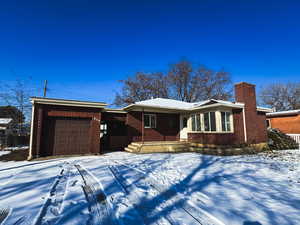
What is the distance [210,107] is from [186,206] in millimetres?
8397

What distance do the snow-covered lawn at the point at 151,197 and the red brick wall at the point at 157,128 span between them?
6.36 meters

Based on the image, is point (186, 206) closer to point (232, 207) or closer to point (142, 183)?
point (232, 207)

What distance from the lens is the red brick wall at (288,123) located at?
49.3 feet

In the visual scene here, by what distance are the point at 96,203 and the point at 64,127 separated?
7126mm

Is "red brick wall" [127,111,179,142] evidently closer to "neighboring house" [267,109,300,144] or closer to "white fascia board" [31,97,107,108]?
"white fascia board" [31,97,107,108]

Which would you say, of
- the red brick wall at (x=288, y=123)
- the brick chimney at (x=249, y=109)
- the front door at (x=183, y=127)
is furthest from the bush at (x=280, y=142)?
the front door at (x=183, y=127)

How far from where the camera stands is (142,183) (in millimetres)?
4320

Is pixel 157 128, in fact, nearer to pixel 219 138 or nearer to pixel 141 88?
pixel 219 138

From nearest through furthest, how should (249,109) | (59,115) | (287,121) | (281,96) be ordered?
1. (59,115)
2. (249,109)
3. (287,121)
4. (281,96)

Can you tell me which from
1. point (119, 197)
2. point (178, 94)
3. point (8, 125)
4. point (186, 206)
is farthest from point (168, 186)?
point (178, 94)

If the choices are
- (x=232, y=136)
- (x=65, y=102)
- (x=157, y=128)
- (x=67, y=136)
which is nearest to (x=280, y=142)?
(x=232, y=136)

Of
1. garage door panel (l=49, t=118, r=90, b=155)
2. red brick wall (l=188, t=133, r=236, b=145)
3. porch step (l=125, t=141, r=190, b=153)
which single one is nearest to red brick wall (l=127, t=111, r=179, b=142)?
porch step (l=125, t=141, r=190, b=153)

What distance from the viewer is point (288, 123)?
1573 centimetres

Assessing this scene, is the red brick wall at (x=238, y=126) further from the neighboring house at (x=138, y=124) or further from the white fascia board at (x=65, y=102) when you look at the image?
the white fascia board at (x=65, y=102)
